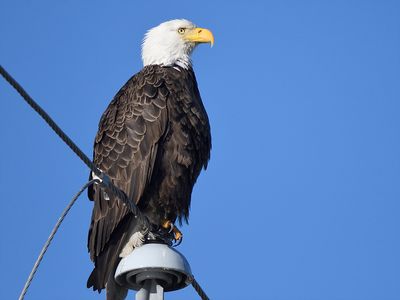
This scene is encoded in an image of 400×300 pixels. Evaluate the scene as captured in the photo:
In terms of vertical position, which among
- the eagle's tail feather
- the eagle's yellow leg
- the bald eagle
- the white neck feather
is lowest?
the eagle's tail feather

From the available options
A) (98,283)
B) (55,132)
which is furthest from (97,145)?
(55,132)

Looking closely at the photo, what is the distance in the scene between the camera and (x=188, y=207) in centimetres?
774

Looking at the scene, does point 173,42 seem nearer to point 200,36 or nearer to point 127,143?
point 200,36

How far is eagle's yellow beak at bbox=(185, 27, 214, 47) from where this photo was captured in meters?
8.81

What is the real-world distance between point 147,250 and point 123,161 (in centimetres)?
235

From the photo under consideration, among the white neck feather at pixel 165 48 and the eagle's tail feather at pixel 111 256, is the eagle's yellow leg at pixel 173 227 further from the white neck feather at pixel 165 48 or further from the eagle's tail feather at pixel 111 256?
the white neck feather at pixel 165 48

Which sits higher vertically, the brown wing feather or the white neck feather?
the white neck feather

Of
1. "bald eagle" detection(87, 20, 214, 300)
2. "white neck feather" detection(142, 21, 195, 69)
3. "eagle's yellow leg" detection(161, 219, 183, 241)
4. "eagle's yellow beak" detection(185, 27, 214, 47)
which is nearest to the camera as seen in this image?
"bald eagle" detection(87, 20, 214, 300)

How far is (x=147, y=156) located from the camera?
7.41 meters

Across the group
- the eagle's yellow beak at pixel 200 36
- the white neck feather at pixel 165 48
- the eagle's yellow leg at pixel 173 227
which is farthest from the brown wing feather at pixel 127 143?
the eagle's yellow beak at pixel 200 36

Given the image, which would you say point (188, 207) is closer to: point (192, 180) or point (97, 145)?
point (192, 180)

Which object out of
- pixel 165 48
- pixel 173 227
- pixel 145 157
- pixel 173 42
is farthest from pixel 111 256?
pixel 173 42

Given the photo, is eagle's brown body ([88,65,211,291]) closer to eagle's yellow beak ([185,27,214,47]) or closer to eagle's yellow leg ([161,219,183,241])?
eagle's yellow leg ([161,219,183,241])

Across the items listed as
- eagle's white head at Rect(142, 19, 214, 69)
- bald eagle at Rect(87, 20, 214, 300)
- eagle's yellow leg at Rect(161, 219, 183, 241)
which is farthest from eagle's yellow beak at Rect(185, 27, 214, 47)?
eagle's yellow leg at Rect(161, 219, 183, 241)
